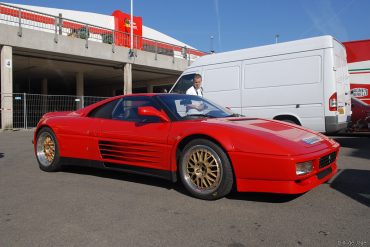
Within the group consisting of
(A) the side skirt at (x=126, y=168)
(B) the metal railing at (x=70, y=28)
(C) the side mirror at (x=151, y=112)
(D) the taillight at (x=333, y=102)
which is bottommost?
(A) the side skirt at (x=126, y=168)

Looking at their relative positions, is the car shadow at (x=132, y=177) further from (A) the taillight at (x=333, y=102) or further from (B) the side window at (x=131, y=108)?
(A) the taillight at (x=333, y=102)

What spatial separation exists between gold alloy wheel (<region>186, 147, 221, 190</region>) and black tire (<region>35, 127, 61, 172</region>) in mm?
2321

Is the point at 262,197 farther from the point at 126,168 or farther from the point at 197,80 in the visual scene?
the point at 197,80

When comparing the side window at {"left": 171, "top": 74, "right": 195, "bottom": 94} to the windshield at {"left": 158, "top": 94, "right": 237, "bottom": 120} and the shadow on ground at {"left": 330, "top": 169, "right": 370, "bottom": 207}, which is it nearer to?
the windshield at {"left": 158, "top": 94, "right": 237, "bottom": 120}

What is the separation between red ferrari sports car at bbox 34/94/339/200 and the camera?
11.5 ft

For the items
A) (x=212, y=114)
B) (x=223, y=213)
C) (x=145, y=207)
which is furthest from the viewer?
(x=212, y=114)

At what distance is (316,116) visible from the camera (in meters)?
7.44

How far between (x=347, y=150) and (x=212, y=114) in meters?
4.40

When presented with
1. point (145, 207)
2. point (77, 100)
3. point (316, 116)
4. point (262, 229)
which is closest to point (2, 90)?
point (77, 100)

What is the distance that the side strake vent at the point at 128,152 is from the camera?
14.1 feet

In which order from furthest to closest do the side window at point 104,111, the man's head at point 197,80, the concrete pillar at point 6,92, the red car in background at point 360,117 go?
the concrete pillar at point 6,92 → the red car in background at point 360,117 → the man's head at point 197,80 → the side window at point 104,111

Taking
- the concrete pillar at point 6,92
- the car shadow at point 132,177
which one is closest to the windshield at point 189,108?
the car shadow at point 132,177

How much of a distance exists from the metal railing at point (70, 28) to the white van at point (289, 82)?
11.2 meters

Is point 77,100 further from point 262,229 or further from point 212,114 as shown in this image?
point 262,229
